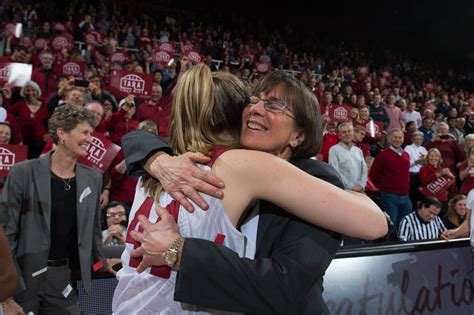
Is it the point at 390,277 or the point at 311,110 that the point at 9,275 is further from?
the point at 390,277

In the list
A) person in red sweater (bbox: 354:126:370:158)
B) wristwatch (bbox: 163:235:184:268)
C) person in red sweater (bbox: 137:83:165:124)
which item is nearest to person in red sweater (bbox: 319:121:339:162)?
person in red sweater (bbox: 354:126:370:158)

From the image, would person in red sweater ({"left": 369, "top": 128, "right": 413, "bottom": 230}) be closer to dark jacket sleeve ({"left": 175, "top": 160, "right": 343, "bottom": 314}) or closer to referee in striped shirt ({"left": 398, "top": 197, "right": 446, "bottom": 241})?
referee in striped shirt ({"left": 398, "top": 197, "right": 446, "bottom": 241})

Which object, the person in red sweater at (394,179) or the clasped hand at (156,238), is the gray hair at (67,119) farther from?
the person in red sweater at (394,179)

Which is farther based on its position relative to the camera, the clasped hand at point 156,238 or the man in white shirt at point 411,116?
the man in white shirt at point 411,116

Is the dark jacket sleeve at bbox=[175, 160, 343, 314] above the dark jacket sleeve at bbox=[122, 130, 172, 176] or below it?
below

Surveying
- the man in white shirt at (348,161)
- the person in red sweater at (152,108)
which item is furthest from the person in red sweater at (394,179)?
the person in red sweater at (152,108)

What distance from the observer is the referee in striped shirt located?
17.1ft

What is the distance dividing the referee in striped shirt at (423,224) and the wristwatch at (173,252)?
4.49m

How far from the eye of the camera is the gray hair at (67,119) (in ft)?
9.44

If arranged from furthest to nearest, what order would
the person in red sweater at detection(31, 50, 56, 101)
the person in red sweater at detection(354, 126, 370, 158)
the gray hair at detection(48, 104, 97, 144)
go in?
the person in red sweater at detection(354, 126, 370, 158)
the person in red sweater at detection(31, 50, 56, 101)
the gray hair at detection(48, 104, 97, 144)

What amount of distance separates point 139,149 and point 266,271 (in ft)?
1.49

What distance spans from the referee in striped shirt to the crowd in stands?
1cm

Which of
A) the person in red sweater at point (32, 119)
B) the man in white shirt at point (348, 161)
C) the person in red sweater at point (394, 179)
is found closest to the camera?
the person in red sweater at point (32, 119)

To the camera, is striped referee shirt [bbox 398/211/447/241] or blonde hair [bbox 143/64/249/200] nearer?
blonde hair [bbox 143/64/249/200]
